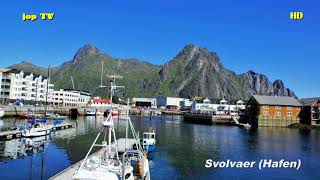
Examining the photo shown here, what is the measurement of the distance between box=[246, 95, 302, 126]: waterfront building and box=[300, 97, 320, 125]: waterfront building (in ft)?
8.86

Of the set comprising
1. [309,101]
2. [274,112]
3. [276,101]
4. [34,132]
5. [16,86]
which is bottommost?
[34,132]

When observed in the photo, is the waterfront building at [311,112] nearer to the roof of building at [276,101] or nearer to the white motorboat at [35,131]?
the roof of building at [276,101]

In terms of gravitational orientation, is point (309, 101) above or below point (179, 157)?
above

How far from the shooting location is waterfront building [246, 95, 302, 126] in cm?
14550

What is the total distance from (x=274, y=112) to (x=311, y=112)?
49.0 feet

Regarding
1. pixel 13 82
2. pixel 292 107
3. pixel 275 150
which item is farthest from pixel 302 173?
pixel 13 82

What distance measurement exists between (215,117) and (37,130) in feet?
318

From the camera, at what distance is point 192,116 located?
577 feet

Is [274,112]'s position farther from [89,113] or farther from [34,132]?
[34,132]

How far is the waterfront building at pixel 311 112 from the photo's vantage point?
475 feet

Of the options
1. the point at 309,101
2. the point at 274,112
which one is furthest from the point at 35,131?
the point at 309,101

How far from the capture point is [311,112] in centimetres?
14538

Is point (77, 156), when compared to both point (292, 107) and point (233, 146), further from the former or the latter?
point (292, 107)

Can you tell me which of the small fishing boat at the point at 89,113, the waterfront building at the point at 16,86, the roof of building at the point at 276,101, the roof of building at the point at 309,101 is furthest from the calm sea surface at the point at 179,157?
the small fishing boat at the point at 89,113
